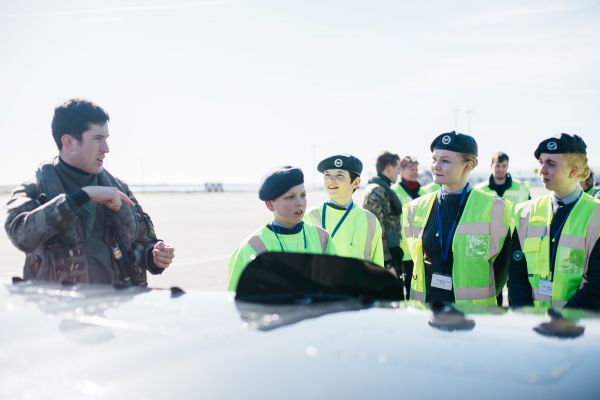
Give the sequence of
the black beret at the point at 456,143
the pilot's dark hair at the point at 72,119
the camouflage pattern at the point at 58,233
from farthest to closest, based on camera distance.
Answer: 1. the black beret at the point at 456,143
2. the pilot's dark hair at the point at 72,119
3. the camouflage pattern at the point at 58,233

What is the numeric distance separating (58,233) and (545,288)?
2.82 meters

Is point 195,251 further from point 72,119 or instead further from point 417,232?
point 72,119

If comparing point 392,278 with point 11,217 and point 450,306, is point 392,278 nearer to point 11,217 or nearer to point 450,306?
point 450,306

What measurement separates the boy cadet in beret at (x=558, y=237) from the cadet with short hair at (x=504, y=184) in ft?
12.8

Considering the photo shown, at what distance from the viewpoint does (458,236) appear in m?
3.73

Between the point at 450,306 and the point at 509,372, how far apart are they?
0.45 m

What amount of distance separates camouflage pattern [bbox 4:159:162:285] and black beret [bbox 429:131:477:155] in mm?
2083

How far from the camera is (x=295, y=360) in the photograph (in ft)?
3.89

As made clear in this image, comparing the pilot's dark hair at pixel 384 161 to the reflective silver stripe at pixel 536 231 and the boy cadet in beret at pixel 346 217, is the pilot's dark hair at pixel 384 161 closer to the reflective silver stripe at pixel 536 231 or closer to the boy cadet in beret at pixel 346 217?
the boy cadet in beret at pixel 346 217

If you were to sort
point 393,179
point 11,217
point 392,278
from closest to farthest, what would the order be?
point 392,278, point 11,217, point 393,179

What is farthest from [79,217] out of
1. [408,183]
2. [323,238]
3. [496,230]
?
[408,183]

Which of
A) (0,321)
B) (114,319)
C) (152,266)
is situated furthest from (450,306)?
(152,266)

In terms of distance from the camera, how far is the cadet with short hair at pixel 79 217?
2.71 metres

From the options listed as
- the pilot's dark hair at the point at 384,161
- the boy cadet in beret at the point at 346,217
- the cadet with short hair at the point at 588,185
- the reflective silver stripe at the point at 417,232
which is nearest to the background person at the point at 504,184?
the cadet with short hair at the point at 588,185
